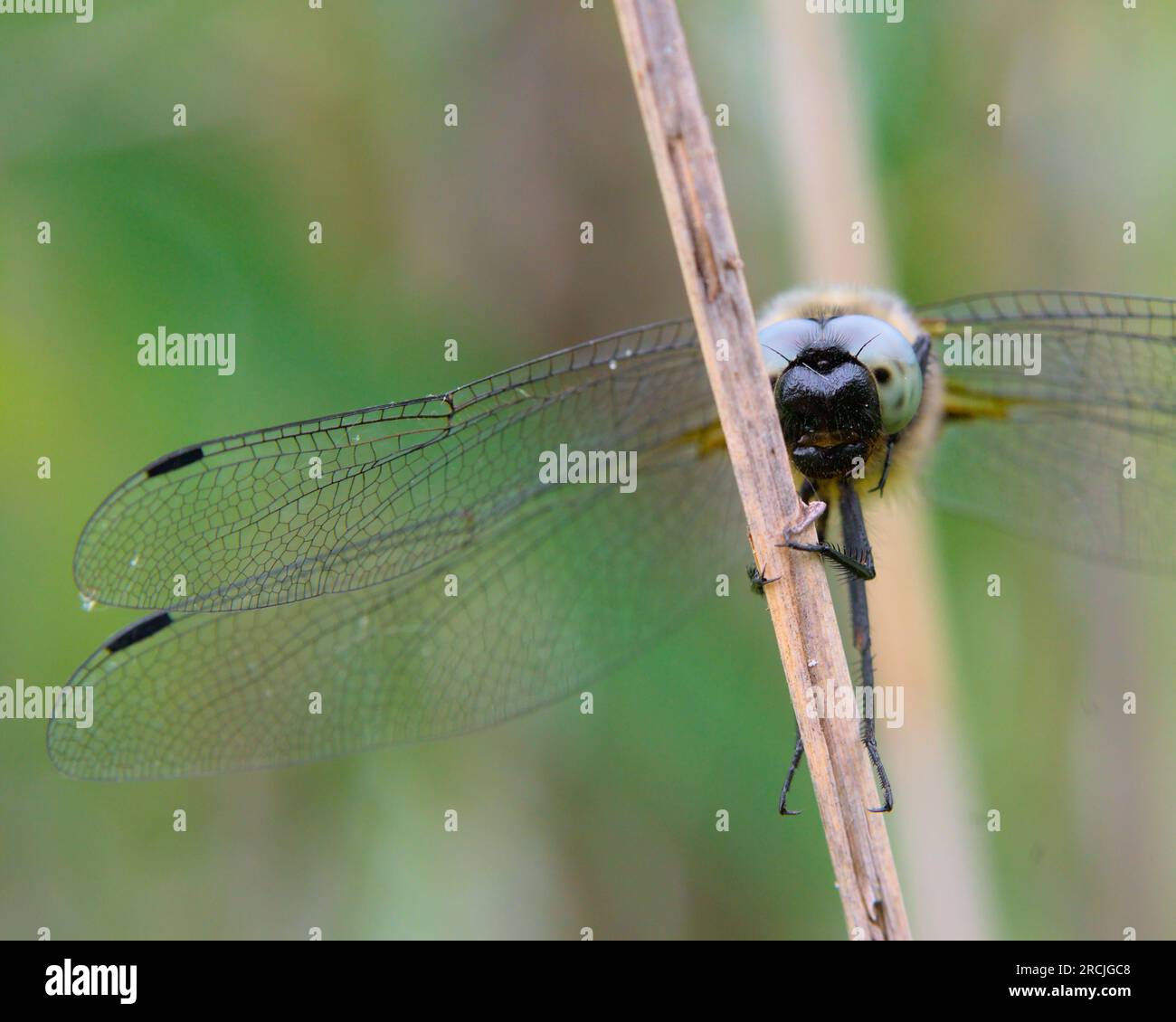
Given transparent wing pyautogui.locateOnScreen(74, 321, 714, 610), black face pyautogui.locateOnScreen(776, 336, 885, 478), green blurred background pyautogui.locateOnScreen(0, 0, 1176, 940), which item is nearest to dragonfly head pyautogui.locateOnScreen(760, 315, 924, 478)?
black face pyautogui.locateOnScreen(776, 336, 885, 478)

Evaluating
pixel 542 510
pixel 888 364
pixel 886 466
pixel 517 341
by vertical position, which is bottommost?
pixel 886 466

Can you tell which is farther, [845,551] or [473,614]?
[473,614]

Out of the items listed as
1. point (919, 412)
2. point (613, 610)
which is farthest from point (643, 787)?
point (919, 412)

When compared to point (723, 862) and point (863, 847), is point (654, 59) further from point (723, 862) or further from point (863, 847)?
point (723, 862)

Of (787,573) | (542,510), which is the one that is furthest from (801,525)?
(542,510)

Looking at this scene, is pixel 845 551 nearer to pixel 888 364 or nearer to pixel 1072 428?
pixel 888 364

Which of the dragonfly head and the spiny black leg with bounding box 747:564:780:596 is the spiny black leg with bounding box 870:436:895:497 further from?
the spiny black leg with bounding box 747:564:780:596

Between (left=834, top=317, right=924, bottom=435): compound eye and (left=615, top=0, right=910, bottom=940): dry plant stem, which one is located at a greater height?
(left=834, top=317, right=924, bottom=435): compound eye

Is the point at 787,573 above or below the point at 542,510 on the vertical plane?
below
